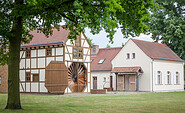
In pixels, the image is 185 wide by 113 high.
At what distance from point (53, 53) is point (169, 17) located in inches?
795

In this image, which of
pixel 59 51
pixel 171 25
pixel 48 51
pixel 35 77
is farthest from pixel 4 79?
pixel 171 25

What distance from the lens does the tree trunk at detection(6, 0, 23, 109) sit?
47.4 ft

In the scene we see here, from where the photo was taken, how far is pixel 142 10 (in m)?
13.9

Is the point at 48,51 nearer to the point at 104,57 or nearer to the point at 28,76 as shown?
the point at 28,76

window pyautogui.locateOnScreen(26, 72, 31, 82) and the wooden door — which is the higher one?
window pyautogui.locateOnScreen(26, 72, 31, 82)

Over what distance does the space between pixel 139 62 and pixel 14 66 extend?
26122 millimetres

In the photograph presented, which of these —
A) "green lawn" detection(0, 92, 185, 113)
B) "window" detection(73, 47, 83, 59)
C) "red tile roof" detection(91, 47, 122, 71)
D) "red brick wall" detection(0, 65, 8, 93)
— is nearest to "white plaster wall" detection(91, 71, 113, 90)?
"red tile roof" detection(91, 47, 122, 71)

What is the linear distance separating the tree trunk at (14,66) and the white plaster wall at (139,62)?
25.3 metres

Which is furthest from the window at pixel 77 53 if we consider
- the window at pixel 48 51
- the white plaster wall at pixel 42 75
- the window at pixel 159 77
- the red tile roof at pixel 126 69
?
the window at pixel 159 77

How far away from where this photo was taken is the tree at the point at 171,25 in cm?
4312

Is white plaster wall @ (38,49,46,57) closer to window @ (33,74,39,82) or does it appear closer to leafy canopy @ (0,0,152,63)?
window @ (33,74,39,82)

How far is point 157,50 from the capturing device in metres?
41.9

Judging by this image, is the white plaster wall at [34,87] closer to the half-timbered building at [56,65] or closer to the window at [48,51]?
the half-timbered building at [56,65]

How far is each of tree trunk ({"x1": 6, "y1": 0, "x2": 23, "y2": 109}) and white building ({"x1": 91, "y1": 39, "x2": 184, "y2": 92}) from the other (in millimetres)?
24444
